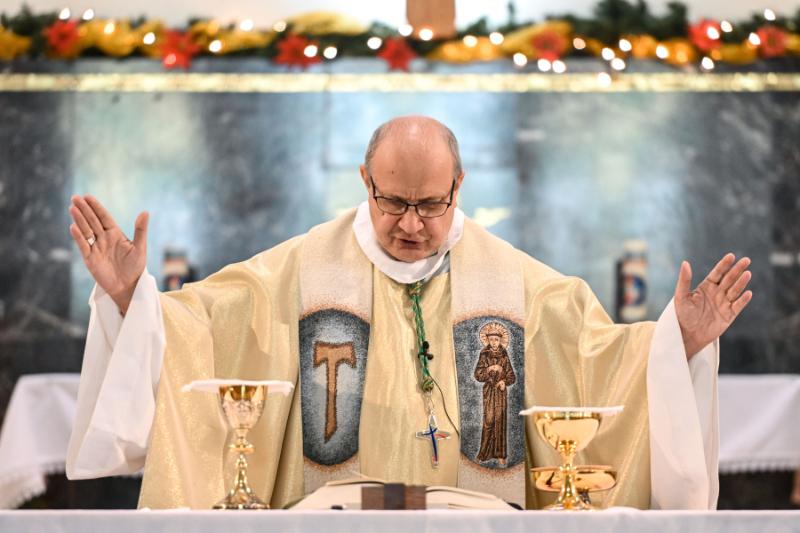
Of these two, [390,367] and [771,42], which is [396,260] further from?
[771,42]

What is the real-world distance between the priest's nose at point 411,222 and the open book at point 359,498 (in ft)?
3.88

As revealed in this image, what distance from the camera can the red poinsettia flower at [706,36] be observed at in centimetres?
850

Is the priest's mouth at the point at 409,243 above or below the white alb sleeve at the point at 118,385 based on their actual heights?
above

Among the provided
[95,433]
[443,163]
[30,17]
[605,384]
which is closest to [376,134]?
[443,163]

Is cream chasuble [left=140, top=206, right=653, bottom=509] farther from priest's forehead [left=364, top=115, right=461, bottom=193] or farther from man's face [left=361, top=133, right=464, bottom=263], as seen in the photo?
priest's forehead [left=364, top=115, right=461, bottom=193]

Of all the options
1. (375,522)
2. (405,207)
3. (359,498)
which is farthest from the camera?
(405,207)

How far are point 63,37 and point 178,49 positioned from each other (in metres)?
0.74

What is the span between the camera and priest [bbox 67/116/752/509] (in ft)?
12.8

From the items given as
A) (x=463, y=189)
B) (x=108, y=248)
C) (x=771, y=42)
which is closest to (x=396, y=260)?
(x=108, y=248)

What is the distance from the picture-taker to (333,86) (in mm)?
8562

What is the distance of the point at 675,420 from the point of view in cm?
391

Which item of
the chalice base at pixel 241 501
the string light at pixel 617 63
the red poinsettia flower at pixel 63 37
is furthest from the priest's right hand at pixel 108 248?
the string light at pixel 617 63

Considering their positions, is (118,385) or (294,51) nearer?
(118,385)

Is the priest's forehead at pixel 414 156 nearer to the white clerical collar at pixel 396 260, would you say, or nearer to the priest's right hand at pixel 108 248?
the white clerical collar at pixel 396 260
